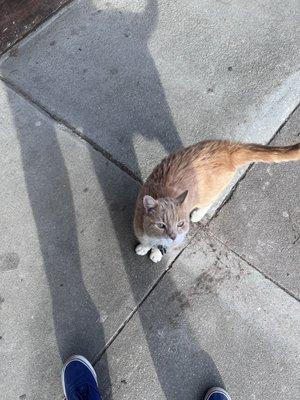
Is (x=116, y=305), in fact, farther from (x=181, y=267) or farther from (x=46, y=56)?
(x=46, y=56)

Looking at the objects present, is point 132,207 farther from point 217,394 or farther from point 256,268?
point 217,394

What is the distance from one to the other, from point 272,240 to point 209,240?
51cm

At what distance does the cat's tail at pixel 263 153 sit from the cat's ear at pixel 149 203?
0.71 m

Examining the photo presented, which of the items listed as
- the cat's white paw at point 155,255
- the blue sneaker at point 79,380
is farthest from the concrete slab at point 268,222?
the blue sneaker at point 79,380

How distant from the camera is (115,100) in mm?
3883

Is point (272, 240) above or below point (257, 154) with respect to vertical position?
below

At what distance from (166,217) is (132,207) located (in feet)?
2.80

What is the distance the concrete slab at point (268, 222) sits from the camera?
11.0 ft

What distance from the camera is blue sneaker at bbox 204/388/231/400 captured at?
2.87 metres

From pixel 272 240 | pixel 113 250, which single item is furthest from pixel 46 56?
pixel 272 240

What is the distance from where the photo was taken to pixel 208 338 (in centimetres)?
309

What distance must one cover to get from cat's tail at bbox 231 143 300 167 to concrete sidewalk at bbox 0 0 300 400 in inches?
27.5

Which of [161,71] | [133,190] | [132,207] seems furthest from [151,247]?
[161,71]

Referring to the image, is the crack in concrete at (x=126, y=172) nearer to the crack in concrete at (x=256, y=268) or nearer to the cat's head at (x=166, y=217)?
the crack in concrete at (x=256, y=268)
